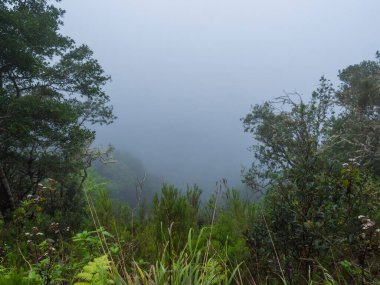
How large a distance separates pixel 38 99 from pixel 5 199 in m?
3.37

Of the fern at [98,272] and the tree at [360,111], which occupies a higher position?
the tree at [360,111]

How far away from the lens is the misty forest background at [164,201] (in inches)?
128

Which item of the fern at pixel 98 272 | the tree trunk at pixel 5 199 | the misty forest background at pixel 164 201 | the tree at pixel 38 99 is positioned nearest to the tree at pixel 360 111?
the misty forest background at pixel 164 201

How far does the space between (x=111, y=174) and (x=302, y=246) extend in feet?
226

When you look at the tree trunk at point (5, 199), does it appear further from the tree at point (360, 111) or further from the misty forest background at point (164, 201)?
the tree at point (360, 111)

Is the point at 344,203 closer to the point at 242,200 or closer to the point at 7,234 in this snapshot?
the point at 242,200

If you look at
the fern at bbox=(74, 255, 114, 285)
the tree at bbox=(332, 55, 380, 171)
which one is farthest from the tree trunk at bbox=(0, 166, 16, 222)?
the tree at bbox=(332, 55, 380, 171)

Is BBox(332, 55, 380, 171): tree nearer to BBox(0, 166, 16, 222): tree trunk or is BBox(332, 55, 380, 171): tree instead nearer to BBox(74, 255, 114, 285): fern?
BBox(0, 166, 16, 222): tree trunk

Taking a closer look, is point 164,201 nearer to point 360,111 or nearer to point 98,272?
point 98,272

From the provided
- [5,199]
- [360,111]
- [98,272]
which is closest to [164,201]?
[98,272]

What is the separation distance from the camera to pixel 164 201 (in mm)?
4746

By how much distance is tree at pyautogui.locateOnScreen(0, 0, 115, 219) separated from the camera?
1005 cm

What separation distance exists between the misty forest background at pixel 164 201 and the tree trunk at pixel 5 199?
61mm

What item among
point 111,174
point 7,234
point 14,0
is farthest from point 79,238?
point 111,174
